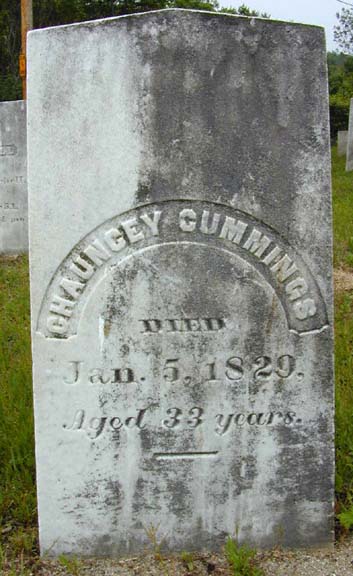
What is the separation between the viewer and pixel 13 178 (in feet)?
25.6

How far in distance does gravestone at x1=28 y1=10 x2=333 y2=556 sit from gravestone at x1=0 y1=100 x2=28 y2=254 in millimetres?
5589

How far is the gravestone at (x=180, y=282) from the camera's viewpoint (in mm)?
2168

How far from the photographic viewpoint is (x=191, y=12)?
2.13m

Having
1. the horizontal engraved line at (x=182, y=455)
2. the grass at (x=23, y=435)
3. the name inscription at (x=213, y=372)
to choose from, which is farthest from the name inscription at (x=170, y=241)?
the grass at (x=23, y=435)

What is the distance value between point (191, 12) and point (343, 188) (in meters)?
9.18

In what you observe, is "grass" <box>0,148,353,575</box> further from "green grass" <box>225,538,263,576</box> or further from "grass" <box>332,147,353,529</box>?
"green grass" <box>225,538,263,576</box>

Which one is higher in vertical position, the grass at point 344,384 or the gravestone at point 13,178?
the gravestone at point 13,178

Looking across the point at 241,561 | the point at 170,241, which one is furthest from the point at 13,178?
the point at 241,561

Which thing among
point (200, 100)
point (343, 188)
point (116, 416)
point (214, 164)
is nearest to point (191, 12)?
point (200, 100)

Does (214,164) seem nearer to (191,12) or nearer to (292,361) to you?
(191,12)

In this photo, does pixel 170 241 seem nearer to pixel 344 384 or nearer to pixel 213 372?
pixel 213 372

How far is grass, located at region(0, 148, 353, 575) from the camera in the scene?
2.54m

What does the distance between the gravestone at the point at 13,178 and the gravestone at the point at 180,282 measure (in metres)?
5.59

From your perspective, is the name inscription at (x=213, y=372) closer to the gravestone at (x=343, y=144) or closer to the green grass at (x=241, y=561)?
the green grass at (x=241, y=561)
